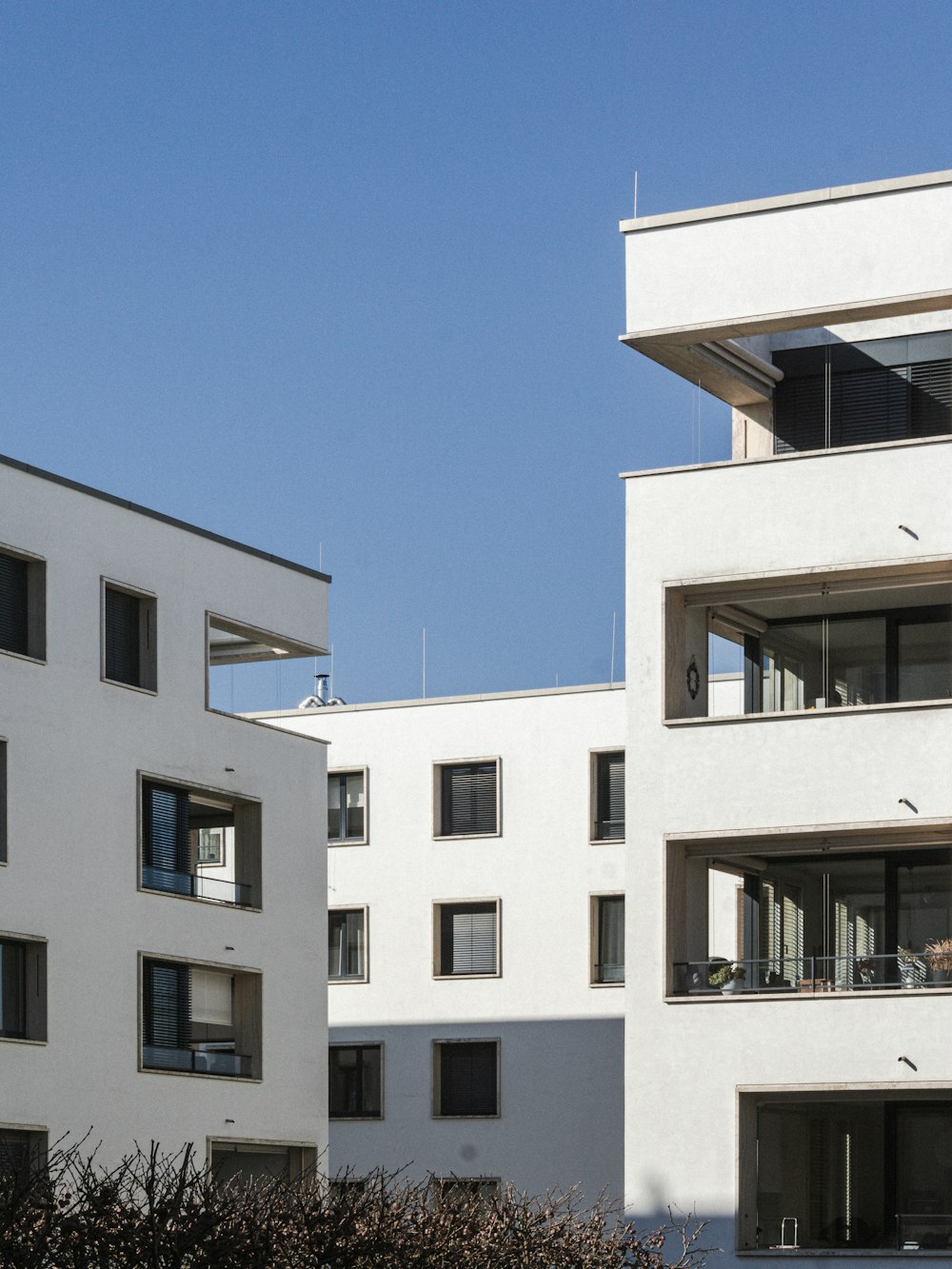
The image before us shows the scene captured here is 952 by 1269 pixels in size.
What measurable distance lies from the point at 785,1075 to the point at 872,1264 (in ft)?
7.63

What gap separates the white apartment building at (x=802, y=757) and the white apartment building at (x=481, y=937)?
45.9ft

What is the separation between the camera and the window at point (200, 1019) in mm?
34375

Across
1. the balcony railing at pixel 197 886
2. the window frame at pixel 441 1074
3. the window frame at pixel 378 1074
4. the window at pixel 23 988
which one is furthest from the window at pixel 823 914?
the window frame at pixel 378 1074

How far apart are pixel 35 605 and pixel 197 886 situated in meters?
5.49

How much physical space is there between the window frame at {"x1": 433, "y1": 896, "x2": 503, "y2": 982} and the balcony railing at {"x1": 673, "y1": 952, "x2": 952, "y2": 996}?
16.2 metres

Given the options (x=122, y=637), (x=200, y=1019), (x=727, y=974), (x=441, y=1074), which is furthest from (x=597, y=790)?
(x=727, y=974)

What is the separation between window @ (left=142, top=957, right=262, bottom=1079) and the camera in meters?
34.4

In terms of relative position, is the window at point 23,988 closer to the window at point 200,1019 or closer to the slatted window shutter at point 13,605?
the window at point 200,1019

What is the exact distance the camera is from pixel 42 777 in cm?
3247

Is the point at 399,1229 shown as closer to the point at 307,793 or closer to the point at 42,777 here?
the point at 42,777

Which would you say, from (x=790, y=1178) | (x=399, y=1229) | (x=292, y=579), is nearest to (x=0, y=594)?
(x=292, y=579)

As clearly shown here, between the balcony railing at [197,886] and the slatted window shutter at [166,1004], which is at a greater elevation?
the balcony railing at [197,886]

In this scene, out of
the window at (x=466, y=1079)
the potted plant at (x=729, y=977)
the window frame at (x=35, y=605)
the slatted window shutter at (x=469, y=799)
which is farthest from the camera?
the slatted window shutter at (x=469, y=799)

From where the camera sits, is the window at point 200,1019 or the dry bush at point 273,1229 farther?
the window at point 200,1019
